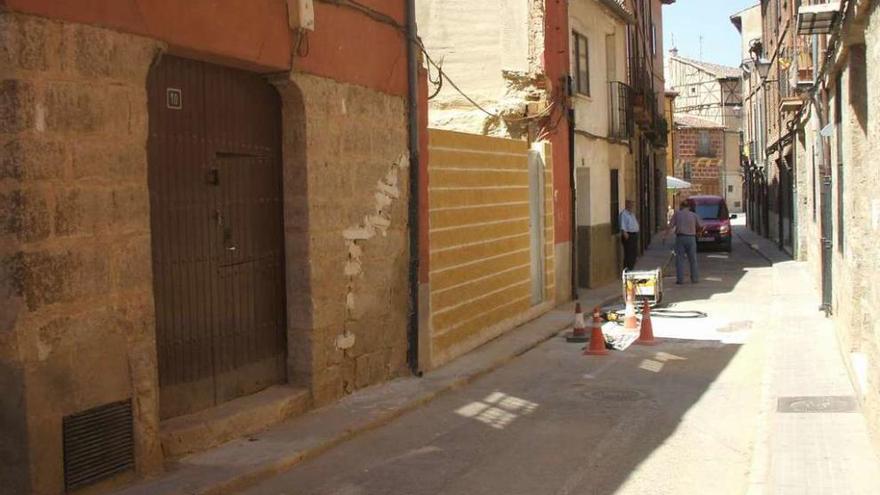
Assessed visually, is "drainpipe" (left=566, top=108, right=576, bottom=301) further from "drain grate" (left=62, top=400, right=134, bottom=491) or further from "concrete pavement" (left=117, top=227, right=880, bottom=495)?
"drain grate" (left=62, top=400, right=134, bottom=491)

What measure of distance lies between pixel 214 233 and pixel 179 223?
0.46 metres

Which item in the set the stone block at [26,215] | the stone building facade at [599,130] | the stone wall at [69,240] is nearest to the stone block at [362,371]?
the stone wall at [69,240]

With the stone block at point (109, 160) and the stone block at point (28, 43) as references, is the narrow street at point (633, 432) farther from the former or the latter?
the stone block at point (28, 43)

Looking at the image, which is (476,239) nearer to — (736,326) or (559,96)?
(736,326)

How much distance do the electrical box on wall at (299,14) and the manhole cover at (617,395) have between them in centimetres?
446

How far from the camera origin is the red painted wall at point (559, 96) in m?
16.5

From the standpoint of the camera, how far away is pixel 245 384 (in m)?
7.95

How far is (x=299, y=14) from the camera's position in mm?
7930

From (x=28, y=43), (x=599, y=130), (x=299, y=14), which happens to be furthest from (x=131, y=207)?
(x=599, y=130)

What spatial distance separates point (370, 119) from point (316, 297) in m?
1.97

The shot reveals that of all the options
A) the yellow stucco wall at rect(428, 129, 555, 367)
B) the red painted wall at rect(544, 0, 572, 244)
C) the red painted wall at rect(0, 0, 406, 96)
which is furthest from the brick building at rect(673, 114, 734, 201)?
the red painted wall at rect(0, 0, 406, 96)

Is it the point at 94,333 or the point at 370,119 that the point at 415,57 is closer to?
the point at 370,119

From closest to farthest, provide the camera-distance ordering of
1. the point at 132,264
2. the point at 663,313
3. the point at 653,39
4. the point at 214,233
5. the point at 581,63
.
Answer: the point at 132,264
the point at 214,233
the point at 663,313
the point at 581,63
the point at 653,39

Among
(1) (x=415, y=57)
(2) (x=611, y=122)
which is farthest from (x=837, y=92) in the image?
(2) (x=611, y=122)
